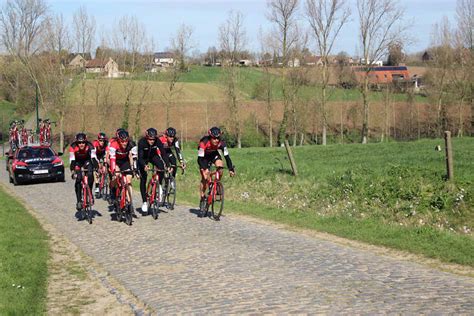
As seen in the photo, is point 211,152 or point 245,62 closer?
point 211,152

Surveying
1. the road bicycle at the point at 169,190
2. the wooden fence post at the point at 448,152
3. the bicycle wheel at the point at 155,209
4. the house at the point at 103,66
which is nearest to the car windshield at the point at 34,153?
the road bicycle at the point at 169,190

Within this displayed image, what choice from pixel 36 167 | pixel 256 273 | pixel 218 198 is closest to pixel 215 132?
pixel 218 198

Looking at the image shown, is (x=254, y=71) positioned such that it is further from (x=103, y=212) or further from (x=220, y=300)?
(x=220, y=300)

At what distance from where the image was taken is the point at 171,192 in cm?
1692

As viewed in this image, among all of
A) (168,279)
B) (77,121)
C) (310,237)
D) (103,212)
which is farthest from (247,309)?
(77,121)

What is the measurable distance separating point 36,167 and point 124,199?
13.3 metres

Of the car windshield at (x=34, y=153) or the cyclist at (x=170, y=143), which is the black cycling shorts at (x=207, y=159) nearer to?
the cyclist at (x=170, y=143)

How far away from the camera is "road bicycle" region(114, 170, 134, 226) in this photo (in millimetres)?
14188

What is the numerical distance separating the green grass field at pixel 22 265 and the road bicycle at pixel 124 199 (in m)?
1.80

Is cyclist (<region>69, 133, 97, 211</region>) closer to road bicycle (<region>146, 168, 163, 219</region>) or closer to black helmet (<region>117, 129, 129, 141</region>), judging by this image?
black helmet (<region>117, 129, 129, 141</region>)

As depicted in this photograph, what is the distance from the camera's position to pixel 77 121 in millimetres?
64125

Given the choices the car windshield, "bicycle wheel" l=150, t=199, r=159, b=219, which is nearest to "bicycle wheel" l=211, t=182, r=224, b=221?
"bicycle wheel" l=150, t=199, r=159, b=219

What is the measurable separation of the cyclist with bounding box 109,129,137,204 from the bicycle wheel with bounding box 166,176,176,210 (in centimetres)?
223

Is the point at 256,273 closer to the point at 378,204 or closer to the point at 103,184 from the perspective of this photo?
the point at 378,204
